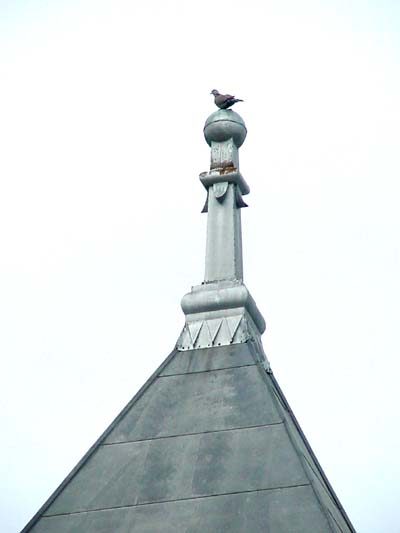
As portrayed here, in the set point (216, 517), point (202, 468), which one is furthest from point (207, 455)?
point (216, 517)

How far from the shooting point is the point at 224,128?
17.0 metres

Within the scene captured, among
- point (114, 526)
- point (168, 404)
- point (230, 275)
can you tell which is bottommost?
point (114, 526)

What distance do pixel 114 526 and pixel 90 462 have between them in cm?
138

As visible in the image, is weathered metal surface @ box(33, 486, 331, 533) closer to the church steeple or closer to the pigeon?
the church steeple

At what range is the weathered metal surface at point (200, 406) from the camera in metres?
12.4

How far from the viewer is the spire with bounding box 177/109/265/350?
47.2ft

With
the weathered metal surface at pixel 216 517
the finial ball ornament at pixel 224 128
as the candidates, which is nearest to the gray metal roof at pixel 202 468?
the weathered metal surface at pixel 216 517

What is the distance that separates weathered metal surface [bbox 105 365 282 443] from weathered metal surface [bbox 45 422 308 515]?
200mm

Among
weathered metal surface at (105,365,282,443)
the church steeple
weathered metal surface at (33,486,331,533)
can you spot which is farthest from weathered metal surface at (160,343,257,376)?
weathered metal surface at (33,486,331,533)

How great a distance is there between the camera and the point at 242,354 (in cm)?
1375

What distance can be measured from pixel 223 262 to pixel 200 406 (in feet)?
10.9

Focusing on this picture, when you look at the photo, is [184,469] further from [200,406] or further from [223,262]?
[223,262]

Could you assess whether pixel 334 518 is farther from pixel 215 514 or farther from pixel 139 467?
pixel 139 467

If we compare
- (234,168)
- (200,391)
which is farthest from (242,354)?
(234,168)
